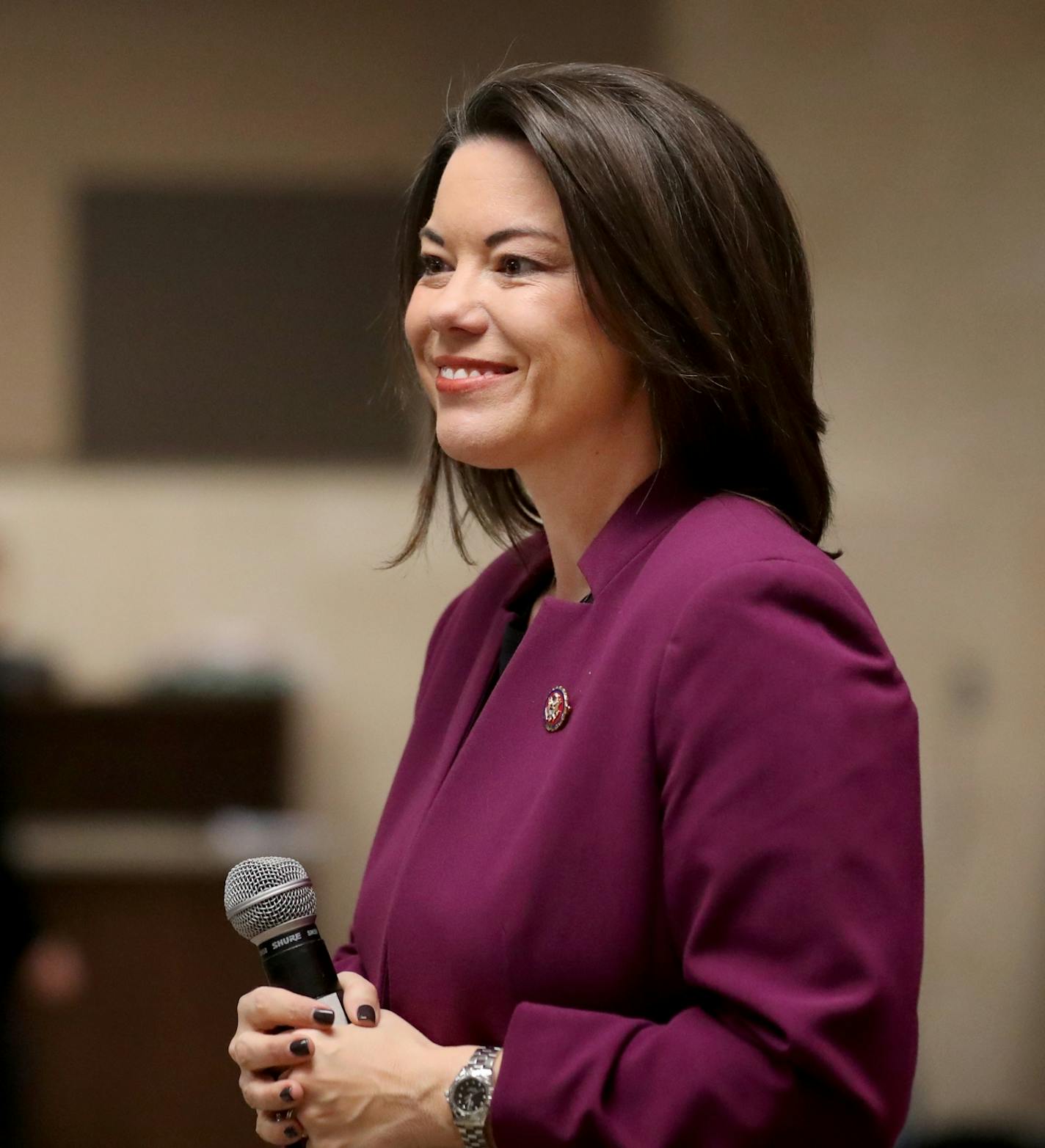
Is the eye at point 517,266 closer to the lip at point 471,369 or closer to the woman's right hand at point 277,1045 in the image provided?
the lip at point 471,369

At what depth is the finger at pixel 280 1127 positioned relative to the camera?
130 cm

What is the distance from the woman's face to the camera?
134 cm

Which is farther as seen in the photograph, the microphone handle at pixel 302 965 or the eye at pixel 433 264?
the eye at pixel 433 264

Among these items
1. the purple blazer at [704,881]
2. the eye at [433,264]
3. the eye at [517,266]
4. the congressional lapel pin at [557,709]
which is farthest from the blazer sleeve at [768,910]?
the eye at [433,264]

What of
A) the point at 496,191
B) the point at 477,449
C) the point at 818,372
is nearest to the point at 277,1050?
the point at 477,449

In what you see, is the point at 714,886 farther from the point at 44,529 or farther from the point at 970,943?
the point at 44,529

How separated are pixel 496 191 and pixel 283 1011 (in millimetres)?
716

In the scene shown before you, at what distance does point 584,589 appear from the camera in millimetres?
1462

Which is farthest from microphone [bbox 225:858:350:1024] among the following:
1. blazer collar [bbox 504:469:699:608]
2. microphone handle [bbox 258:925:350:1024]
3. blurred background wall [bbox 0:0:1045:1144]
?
blurred background wall [bbox 0:0:1045:1144]

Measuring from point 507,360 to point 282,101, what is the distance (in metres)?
2.60

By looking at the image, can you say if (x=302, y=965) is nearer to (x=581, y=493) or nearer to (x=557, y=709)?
(x=557, y=709)

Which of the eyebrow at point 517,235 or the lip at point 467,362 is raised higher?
the eyebrow at point 517,235

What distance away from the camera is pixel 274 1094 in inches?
50.2

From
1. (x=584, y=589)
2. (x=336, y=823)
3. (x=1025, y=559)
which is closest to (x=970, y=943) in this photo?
(x=1025, y=559)
